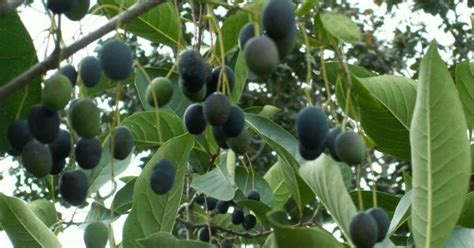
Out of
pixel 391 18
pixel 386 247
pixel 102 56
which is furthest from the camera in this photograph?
pixel 391 18

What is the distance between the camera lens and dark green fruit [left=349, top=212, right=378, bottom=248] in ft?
3.01

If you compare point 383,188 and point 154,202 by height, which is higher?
point 383,188

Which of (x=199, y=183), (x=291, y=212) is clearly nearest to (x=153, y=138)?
(x=199, y=183)

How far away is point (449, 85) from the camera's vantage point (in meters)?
1.09

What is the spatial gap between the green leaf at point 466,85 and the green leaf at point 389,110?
9 cm

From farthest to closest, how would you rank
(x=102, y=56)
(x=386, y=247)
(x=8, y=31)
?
1. (x=386, y=247)
2. (x=8, y=31)
3. (x=102, y=56)

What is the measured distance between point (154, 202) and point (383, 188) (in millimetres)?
3874

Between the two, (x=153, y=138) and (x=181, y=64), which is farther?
(x=153, y=138)

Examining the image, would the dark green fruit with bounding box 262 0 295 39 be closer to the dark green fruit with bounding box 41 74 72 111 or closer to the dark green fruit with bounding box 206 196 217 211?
the dark green fruit with bounding box 41 74 72 111

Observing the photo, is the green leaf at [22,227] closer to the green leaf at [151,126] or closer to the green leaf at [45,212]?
the green leaf at [45,212]

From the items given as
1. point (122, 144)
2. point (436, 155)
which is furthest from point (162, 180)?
point (436, 155)

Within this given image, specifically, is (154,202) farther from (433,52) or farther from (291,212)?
(291,212)

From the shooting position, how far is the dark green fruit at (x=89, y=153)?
3.06ft

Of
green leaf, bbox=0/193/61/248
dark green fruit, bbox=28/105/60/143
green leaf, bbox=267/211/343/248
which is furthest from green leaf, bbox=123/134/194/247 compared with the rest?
dark green fruit, bbox=28/105/60/143
